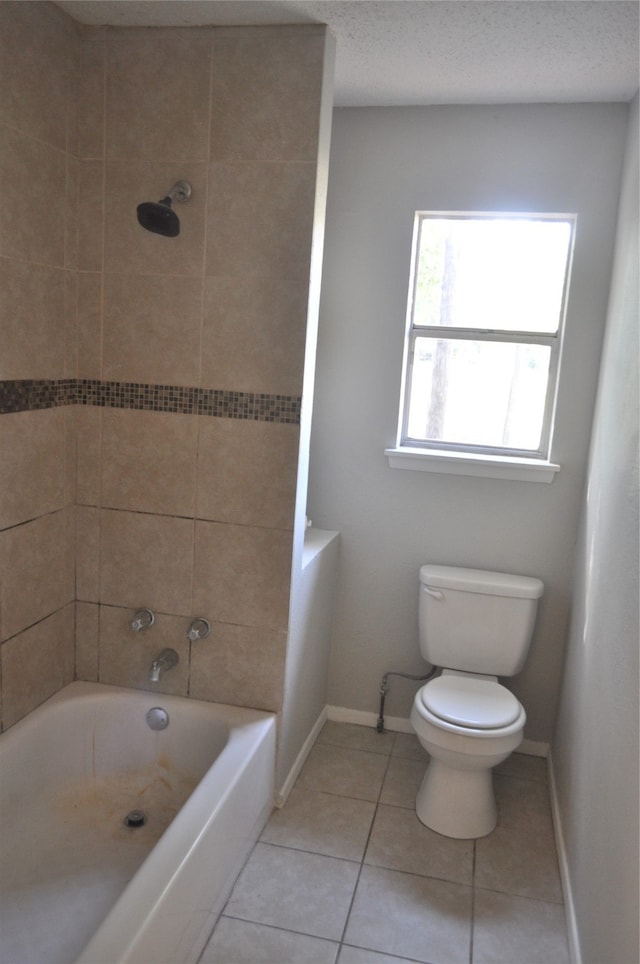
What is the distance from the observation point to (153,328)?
2.32m

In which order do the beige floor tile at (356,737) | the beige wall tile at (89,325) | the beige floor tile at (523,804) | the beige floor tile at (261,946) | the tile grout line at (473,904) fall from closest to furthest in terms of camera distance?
the beige floor tile at (261,946)
the tile grout line at (473,904)
the beige wall tile at (89,325)
the beige floor tile at (523,804)
the beige floor tile at (356,737)

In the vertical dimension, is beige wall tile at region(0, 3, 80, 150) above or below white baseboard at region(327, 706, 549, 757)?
above

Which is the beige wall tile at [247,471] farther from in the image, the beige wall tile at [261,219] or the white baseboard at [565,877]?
the white baseboard at [565,877]

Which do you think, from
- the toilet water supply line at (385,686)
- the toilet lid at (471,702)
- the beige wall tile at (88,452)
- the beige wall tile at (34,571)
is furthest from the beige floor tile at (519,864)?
the beige wall tile at (88,452)

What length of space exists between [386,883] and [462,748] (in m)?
0.47

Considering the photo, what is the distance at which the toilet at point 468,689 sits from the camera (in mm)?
2410

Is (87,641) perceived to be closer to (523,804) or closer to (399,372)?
(399,372)

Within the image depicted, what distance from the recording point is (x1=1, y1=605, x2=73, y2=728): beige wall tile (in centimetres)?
218

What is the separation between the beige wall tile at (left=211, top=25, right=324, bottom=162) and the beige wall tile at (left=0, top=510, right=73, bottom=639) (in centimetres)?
127

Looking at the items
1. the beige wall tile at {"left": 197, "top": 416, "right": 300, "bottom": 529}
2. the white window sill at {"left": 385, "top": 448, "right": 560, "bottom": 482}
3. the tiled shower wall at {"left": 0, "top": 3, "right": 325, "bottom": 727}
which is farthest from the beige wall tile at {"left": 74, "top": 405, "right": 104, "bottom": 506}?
the white window sill at {"left": 385, "top": 448, "right": 560, "bottom": 482}

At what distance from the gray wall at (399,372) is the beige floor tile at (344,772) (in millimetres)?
274

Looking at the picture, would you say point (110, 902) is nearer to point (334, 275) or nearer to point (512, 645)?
point (512, 645)

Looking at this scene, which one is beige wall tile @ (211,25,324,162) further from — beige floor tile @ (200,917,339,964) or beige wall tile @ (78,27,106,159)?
beige floor tile @ (200,917,339,964)

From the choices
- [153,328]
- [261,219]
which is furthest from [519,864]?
[261,219]
